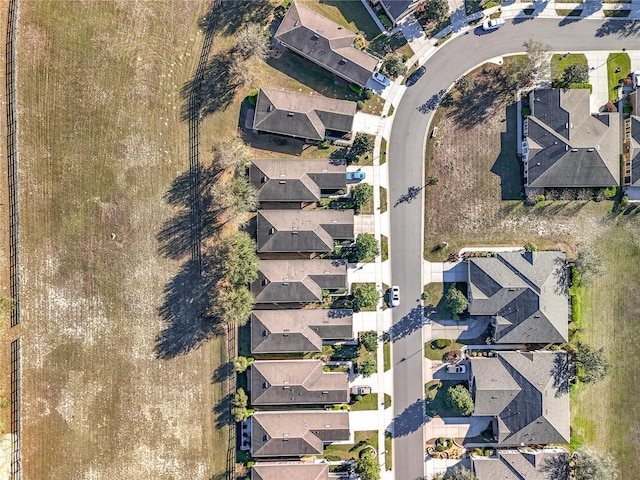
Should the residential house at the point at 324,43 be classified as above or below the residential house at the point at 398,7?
below

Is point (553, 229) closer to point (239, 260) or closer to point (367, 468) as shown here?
point (367, 468)

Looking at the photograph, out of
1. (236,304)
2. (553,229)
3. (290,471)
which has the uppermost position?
(553,229)

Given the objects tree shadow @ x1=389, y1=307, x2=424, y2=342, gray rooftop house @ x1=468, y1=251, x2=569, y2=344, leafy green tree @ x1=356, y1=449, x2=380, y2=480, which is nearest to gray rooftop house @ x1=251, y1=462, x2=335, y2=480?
leafy green tree @ x1=356, y1=449, x2=380, y2=480

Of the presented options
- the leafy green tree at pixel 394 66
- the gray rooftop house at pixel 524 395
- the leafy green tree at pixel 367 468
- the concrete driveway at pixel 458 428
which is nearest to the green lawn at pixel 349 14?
the leafy green tree at pixel 394 66

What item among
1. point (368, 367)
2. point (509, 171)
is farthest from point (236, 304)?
point (509, 171)

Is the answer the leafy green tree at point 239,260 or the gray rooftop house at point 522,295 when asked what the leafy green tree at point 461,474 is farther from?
the leafy green tree at point 239,260

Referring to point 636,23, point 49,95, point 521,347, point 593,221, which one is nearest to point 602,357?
point 521,347
